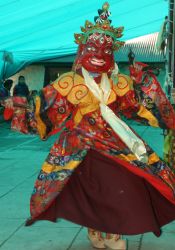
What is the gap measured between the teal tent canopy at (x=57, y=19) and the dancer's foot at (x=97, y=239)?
4.30 meters

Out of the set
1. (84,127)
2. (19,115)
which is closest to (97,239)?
(84,127)

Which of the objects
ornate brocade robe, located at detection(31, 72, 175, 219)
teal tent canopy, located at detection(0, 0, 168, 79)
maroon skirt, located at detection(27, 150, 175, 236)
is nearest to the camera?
maroon skirt, located at detection(27, 150, 175, 236)

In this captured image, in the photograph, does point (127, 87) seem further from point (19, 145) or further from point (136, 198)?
point (19, 145)

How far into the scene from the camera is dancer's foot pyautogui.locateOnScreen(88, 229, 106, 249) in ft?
14.0

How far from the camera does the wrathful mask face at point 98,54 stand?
4.23 m

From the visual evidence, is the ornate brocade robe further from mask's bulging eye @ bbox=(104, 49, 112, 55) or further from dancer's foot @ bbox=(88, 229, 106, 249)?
dancer's foot @ bbox=(88, 229, 106, 249)

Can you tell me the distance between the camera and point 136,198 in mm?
3969

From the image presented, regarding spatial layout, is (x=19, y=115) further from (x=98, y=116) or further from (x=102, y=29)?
(x=102, y=29)

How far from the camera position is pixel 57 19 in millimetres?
9570

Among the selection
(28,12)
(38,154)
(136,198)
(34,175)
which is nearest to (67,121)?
(136,198)

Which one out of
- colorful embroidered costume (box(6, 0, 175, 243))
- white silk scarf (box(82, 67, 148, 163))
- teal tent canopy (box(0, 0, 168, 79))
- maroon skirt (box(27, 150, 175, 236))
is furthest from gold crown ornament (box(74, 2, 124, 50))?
teal tent canopy (box(0, 0, 168, 79))

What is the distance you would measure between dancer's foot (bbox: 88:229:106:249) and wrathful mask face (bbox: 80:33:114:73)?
115 centimetres

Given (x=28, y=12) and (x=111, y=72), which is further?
(x=28, y=12)

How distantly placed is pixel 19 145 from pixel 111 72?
7270mm
